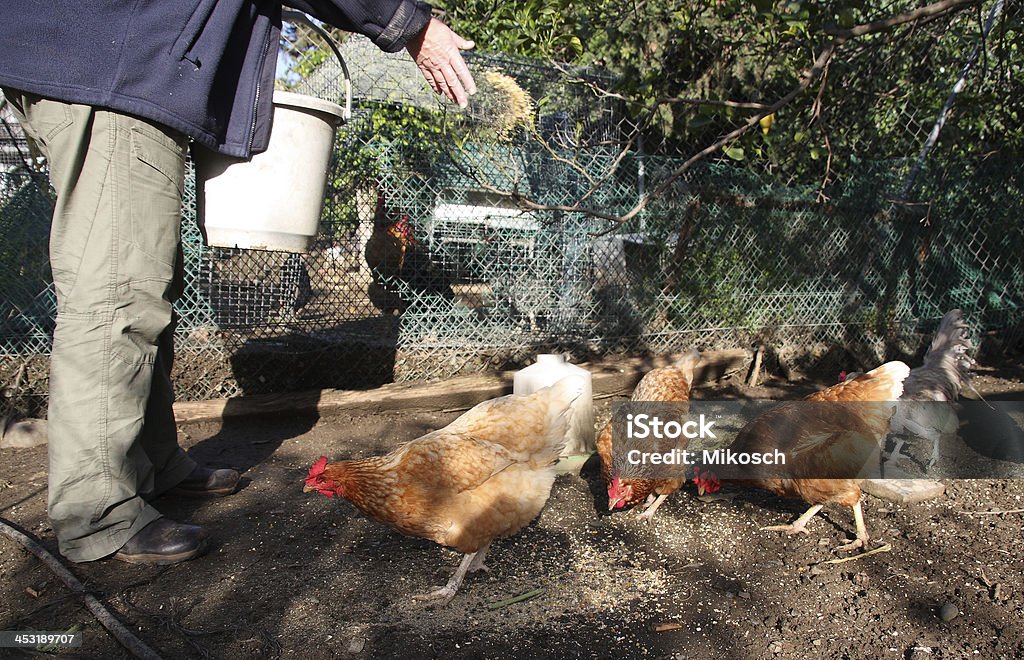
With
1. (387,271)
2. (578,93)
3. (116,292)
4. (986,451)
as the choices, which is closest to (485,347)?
(387,271)

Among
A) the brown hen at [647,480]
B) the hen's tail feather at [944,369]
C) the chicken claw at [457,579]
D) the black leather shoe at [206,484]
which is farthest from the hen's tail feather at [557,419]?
the hen's tail feather at [944,369]

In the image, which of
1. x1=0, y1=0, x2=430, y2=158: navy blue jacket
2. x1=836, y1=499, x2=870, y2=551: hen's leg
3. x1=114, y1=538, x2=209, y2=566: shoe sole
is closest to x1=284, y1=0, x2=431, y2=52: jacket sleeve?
x1=0, y1=0, x2=430, y2=158: navy blue jacket

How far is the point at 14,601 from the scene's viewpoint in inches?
70.6

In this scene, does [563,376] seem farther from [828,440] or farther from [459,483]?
[828,440]

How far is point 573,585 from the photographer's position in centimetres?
200

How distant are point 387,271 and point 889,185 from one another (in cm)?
408

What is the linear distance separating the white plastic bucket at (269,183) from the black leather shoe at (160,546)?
954mm

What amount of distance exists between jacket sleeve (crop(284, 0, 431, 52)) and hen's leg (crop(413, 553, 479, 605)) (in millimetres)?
1668

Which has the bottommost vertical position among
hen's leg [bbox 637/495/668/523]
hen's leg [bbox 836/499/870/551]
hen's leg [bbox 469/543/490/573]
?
hen's leg [bbox 469/543/490/573]

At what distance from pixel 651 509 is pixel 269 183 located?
191 cm

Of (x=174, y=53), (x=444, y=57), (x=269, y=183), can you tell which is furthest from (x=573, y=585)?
(x=174, y=53)

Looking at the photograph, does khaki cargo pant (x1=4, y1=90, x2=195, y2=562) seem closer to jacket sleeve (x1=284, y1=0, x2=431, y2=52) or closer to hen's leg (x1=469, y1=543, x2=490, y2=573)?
jacket sleeve (x1=284, y1=0, x2=431, y2=52)

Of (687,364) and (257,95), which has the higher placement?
(257,95)

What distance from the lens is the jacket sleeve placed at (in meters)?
1.90
